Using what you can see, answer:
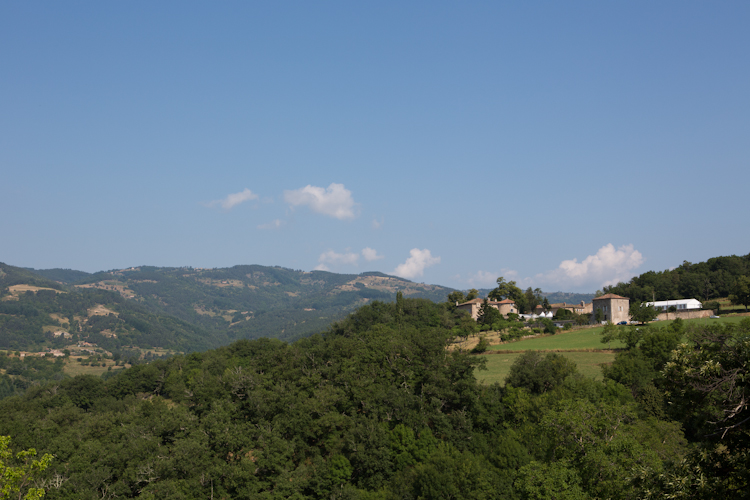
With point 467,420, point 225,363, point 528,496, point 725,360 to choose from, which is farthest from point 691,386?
point 225,363

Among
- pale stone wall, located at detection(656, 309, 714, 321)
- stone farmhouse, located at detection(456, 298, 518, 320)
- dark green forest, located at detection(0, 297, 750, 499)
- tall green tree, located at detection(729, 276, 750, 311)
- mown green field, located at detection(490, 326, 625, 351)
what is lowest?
dark green forest, located at detection(0, 297, 750, 499)

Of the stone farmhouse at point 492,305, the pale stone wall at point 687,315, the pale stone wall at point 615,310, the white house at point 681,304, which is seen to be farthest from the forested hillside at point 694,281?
the stone farmhouse at point 492,305

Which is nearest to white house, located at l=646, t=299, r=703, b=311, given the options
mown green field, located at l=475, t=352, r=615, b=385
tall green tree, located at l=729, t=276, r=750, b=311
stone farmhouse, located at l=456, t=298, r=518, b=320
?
tall green tree, located at l=729, t=276, r=750, b=311

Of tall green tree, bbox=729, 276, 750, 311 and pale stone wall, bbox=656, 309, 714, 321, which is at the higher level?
tall green tree, bbox=729, 276, 750, 311

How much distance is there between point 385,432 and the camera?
57.4 meters

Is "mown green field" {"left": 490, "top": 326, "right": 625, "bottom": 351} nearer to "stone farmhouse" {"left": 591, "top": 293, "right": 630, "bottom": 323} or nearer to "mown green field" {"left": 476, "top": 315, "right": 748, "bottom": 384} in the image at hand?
"mown green field" {"left": 476, "top": 315, "right": 748, "bottom": 384}

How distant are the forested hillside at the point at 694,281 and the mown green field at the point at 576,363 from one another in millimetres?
65909

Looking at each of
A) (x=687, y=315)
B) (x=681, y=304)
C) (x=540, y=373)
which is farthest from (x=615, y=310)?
(x=540, y=373)

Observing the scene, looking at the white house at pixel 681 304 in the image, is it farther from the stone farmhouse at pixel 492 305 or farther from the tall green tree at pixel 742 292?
the stone farmhouse at pixel 492 305

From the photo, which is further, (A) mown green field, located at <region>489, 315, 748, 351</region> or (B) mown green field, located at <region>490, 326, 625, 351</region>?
(B) mown green field, located at <region>490, 326, 625, 351</region>

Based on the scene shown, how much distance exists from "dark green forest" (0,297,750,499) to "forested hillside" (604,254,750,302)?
6539 cm

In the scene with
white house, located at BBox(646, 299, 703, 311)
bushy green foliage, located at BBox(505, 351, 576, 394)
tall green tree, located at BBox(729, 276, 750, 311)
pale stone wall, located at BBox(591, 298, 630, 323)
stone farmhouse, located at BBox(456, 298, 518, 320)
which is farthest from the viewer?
stone farmhouse, located at BBox(456, 298, 518, 320)

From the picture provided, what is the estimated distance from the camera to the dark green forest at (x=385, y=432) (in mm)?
32969

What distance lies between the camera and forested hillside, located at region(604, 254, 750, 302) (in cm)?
12805
